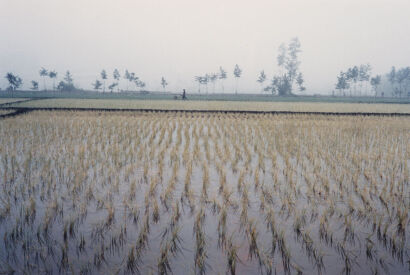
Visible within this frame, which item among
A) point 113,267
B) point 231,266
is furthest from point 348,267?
point 113,267

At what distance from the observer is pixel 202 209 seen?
152 inches

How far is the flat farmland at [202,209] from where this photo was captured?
2754 millimetres

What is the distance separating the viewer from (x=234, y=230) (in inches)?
131

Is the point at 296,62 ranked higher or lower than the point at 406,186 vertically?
higher

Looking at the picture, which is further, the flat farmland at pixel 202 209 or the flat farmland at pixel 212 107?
the flat farmland at pixel 212 107

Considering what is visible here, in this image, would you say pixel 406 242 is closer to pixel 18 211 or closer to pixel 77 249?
pixel 77 249

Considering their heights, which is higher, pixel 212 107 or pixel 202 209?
pixel 212 107

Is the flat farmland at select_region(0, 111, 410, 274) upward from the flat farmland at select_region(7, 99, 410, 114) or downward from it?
downward

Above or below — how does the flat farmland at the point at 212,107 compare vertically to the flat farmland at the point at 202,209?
above

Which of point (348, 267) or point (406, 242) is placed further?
point (406, 242)

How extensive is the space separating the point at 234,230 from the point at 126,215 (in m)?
1.35

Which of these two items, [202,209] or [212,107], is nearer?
[202,209]

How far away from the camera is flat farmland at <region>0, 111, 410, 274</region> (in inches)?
108

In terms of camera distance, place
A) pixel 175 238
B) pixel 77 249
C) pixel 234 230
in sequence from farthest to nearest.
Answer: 1. pixel 234 230
2. pixel 175 238
3. pixel 77 249
